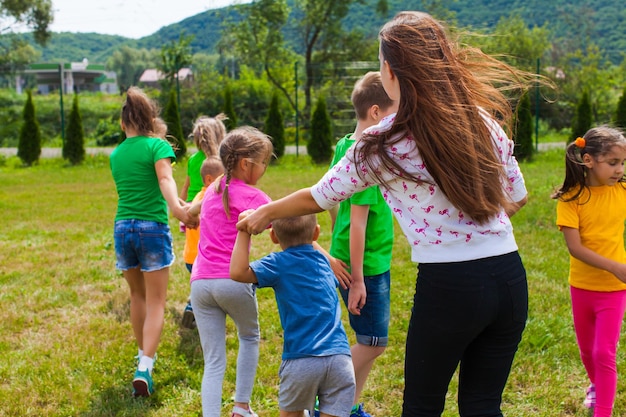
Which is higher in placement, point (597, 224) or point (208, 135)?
point (208, 135)

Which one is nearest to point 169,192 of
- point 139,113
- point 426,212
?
point 139,113

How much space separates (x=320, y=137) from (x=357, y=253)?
16.0 m

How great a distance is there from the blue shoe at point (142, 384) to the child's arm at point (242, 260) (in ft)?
5.07

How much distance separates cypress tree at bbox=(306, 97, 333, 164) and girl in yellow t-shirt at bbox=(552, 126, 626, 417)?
15413 mm

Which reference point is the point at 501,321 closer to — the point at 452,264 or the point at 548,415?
the point at 452,264

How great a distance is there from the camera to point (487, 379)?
6.99 feet

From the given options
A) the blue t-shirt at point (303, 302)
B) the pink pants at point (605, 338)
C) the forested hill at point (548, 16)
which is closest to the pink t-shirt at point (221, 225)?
the blue t-shirt at point (303, 302)

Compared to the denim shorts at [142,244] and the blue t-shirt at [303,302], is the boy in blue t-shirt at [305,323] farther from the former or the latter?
the denim shorts at [142,244]

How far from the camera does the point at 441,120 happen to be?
1.93 metres

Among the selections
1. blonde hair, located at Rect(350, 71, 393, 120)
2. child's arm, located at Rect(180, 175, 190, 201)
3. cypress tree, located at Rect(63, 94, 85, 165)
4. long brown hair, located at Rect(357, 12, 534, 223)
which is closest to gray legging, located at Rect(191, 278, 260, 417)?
blonde hair, located at Rect(350, 71, 393, 120)

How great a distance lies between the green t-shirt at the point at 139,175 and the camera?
3.93m

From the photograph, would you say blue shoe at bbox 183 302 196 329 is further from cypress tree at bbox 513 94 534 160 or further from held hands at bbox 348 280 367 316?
cypress tree at bbox 513 94 534 160

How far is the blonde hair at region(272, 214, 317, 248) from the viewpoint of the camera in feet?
8.91

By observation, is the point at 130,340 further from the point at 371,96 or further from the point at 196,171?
the point at 371,96
